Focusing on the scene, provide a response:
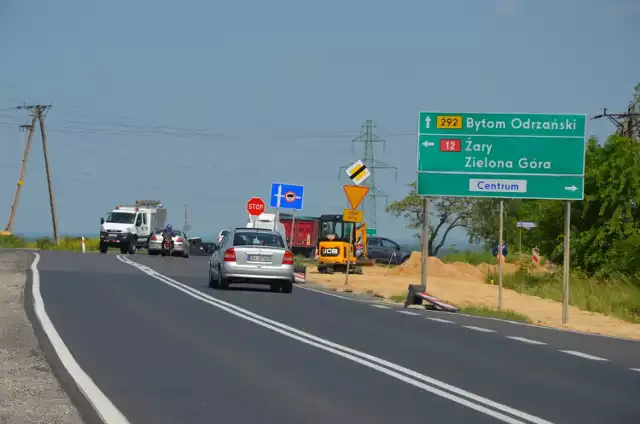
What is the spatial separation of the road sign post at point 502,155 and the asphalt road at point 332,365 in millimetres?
4472

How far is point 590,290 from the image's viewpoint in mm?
42562

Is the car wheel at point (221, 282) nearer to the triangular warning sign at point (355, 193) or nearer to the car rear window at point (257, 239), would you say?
the car rear window at point (257, 239)

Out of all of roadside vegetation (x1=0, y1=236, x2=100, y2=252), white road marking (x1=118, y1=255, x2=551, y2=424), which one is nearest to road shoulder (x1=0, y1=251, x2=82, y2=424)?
white road marking (x1=118, y1=255, x2=551, y2=424)

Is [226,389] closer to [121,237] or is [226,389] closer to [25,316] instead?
[25,316]

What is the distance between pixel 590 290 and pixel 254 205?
14.4m

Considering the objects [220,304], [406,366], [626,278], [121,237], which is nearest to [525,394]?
[406,366]

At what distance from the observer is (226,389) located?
12.3m

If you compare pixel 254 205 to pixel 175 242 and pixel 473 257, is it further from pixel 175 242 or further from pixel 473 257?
pixel 473 257

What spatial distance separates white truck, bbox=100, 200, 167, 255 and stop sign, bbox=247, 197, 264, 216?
893 inches

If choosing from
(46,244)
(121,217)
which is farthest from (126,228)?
(46,244)

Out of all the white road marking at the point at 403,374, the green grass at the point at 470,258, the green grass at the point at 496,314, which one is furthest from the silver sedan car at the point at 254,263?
the green grass at the point at 470,258

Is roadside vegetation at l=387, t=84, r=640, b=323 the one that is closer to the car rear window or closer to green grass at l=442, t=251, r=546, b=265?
the car rear window

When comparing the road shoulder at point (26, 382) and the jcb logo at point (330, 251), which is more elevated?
the jcb logo at point (330, 251)

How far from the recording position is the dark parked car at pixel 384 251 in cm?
7531
